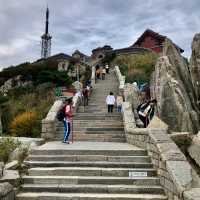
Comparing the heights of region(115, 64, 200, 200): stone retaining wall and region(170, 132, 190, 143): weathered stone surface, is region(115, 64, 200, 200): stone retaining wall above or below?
below

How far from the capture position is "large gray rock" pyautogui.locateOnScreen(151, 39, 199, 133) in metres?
16.9

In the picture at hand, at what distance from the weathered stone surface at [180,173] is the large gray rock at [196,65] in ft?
36.6

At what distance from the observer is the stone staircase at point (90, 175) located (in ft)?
31.2

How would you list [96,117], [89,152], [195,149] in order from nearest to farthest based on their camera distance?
[195,149], [89,152], [96,117]

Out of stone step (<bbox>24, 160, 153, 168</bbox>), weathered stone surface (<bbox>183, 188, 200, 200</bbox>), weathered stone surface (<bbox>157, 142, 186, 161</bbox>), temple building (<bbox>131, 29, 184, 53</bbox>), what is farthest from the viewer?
temple building (<bbox>131, 29, 184, 53</bbox>)

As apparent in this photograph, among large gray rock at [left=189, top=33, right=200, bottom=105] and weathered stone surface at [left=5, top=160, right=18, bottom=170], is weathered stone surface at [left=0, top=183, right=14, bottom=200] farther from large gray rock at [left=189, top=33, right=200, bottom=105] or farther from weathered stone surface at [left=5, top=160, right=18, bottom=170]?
large gray rock at [left=189, top=33, right=200, bottom=105]

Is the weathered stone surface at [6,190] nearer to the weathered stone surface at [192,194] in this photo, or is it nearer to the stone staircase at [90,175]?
the stone staircase at [90,175]

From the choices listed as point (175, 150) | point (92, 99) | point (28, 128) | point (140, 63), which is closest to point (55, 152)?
point (175, 150)

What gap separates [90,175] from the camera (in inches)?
413

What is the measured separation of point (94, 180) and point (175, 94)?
8.74m

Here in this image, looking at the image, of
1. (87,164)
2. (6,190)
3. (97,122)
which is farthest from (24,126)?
(6,190)

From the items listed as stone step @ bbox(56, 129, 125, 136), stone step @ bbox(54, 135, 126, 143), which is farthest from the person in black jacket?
stone step @ bbox(56, 129, 125, 136)

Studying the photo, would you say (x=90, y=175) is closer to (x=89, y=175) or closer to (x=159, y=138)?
(x=89, y=175)

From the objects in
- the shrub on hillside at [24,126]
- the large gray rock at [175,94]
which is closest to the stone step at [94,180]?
the large gray rock at [175,94]
